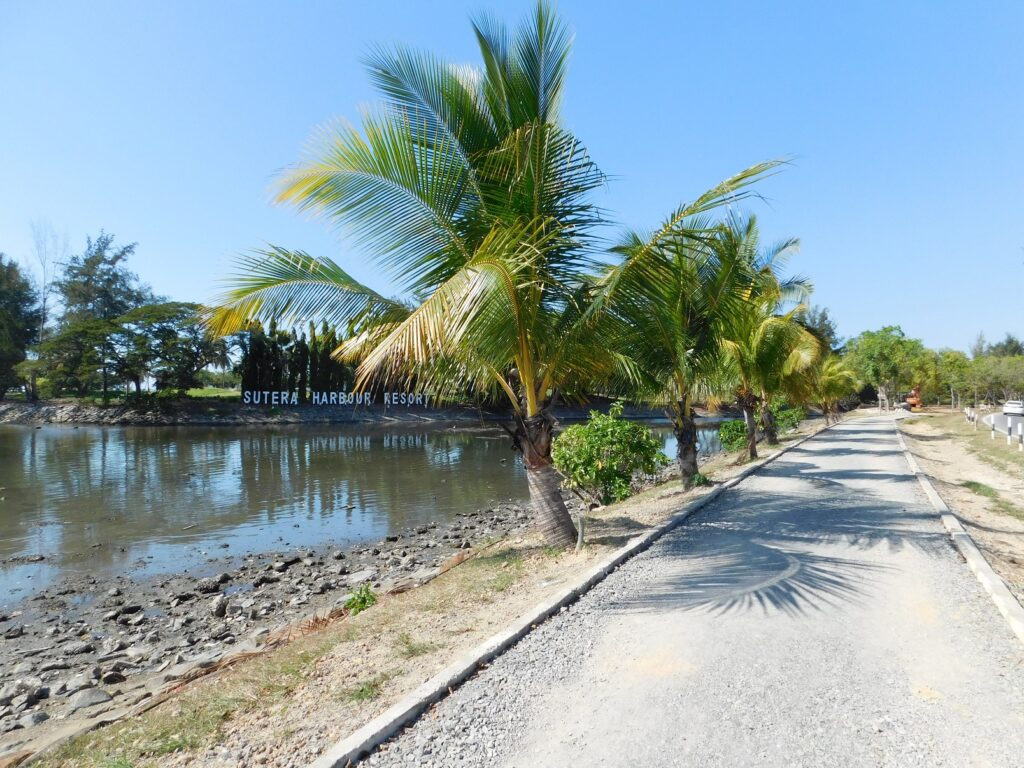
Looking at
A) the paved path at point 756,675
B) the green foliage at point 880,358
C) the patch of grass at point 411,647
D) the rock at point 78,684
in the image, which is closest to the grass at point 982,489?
the paved path at point 756,675

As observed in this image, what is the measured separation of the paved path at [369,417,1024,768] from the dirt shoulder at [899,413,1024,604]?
0.80 m

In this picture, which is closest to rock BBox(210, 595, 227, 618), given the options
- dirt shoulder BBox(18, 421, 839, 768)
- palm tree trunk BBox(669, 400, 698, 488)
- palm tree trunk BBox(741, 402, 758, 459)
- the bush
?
dirt shoulder BBox(18, 421, 839, 768)

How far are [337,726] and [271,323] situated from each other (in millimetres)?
4896

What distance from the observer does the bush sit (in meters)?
9.48

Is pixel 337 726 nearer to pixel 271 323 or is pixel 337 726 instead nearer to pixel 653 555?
pixel 653 555

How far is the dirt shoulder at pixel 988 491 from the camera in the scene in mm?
6684

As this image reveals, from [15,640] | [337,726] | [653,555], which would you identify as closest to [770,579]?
[653,555]

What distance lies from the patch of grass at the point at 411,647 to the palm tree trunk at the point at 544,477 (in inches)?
113

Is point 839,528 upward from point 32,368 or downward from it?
downward

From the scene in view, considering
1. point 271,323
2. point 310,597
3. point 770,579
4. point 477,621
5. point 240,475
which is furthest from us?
point 240,475

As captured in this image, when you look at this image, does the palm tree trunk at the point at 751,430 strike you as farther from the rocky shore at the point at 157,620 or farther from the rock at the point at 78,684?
the rock at the point at 78,684

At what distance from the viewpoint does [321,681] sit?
13.7 feet

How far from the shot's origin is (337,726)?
3.36 metres

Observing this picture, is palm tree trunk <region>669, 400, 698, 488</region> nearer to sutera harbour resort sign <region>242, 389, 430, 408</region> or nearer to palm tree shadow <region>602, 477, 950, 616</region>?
palm tree shadow <region>602, 477, 950, 616</region>
